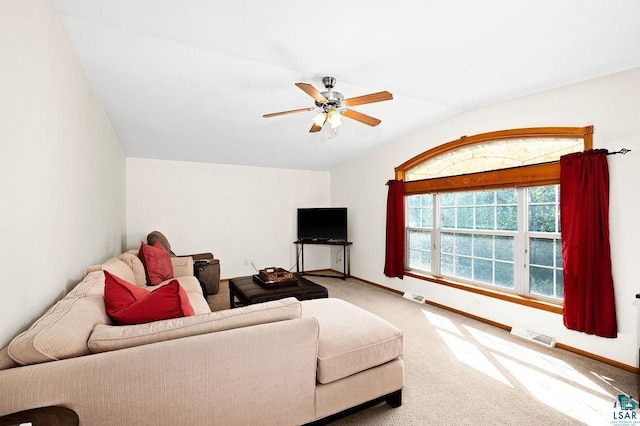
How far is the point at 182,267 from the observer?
3883 mm

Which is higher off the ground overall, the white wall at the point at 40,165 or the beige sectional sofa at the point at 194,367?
the white wall at the point at 40,165

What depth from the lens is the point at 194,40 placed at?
7.27ft

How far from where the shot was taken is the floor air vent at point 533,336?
2.93 m

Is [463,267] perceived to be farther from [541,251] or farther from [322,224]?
[322,224]

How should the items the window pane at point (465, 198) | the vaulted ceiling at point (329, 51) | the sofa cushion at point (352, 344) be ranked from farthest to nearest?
the window pane at point (465, 198)
the vaulted ceiling at point (329, 51)
the sofa cushion at point (352, 344)

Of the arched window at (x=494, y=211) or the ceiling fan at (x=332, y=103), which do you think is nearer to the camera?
the ceiling fan at (x=332, y=103)

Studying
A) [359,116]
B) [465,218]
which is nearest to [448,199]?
[465,218]

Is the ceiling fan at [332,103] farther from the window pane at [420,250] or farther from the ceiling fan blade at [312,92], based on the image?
the window pane at [420,250]

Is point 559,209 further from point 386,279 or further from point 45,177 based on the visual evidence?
point 45,177

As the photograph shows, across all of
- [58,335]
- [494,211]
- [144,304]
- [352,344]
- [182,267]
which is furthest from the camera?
[182,267]

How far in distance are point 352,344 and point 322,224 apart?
4190 millimetres

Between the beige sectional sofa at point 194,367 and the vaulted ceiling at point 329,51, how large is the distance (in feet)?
6.05

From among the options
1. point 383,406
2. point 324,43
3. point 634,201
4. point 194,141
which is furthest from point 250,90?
point 634,201

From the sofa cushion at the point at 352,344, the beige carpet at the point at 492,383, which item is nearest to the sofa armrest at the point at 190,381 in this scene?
the sofa cushion at the point at 352,344
